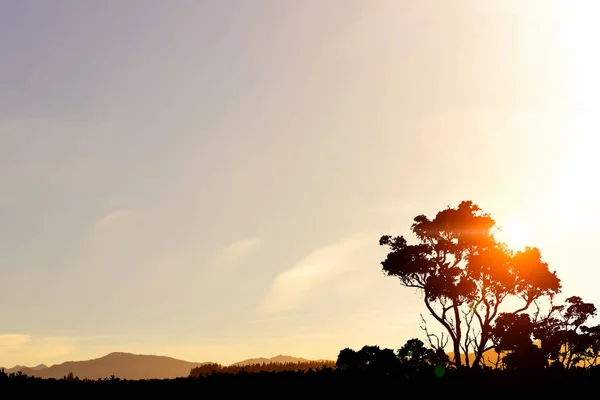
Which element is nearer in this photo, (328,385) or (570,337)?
(328,385)

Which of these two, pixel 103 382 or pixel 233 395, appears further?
pixel 103 382

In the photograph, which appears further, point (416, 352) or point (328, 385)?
point (416, 352)

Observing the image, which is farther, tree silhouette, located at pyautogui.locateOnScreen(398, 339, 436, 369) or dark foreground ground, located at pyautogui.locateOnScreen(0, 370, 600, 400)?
tree silhouette, located at pyautogui.locateOnScreen(398, 339, 436, 369)

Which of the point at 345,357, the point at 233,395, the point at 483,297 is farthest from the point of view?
the point at 483,297

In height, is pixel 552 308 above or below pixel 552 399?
above

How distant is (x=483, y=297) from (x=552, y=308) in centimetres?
911

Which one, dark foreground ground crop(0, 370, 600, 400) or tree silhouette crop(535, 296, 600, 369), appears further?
tree silhouette crop(535, 296, 600, 369)

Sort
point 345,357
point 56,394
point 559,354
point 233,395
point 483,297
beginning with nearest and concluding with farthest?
point 233,395
point 56,394
point 345,357
point 483,297
point 559,354

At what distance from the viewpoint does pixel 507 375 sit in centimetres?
2531

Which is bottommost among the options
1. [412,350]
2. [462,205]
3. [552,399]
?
[552,399]

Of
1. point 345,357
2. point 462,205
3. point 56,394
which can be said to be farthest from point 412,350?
point 56,394

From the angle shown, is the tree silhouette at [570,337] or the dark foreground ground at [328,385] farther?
the tree silhouette at [570,337]

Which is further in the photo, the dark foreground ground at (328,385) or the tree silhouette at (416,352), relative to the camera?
the tree silhouette at (416,352)

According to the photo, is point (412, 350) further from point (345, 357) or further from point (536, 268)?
point (536, 268)
